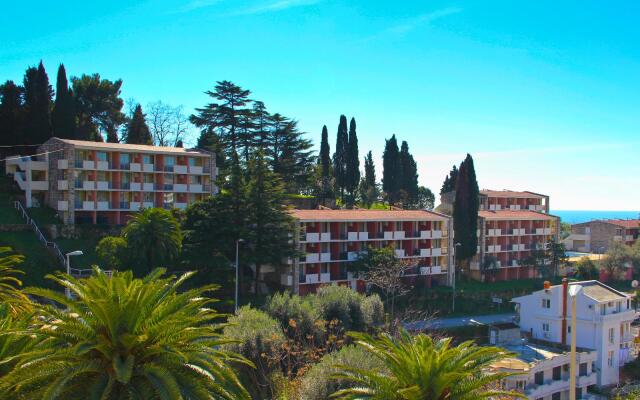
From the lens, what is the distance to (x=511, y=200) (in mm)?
88375

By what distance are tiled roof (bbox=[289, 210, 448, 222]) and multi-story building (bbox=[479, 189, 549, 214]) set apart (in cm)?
2462

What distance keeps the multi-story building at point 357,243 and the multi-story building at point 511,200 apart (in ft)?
78.7

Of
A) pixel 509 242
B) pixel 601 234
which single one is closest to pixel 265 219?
pixel 509 242

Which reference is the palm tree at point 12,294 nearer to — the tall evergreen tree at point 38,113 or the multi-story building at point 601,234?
the tall evergreen tree at point 38,113

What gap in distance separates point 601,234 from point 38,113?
85.5m

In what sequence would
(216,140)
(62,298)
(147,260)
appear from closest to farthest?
(62,298)
(147,260)
(216,140)

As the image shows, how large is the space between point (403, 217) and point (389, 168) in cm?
2254

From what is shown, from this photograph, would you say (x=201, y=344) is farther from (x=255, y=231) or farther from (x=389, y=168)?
(x=389, y=168)

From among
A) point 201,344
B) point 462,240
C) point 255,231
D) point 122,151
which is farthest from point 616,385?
point 122,151

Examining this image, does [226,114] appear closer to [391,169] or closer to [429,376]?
[391,169]

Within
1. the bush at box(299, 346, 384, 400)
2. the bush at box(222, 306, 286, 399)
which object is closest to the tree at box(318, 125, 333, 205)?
the bush at box(222, 306, 286, 399)

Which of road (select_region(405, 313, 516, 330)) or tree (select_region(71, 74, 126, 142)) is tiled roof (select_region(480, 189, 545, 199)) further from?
tree (select_region(71, 74, 126, 142))

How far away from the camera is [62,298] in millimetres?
11242

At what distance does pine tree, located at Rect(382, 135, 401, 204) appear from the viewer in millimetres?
79688
